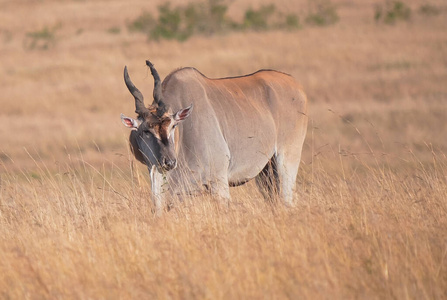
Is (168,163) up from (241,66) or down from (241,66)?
up

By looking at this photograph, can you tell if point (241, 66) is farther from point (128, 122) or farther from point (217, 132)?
point (128, 122)

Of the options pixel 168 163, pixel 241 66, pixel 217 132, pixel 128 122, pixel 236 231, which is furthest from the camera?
pixel 241 66

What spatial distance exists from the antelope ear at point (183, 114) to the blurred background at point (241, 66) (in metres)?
4.22

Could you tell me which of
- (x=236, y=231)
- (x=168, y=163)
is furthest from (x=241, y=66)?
(x=236, y=231)

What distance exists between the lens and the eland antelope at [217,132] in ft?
24.2

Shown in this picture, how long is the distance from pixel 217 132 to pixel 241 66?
21.5 meters

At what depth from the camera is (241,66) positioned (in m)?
29.2

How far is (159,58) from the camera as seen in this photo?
32.2 m

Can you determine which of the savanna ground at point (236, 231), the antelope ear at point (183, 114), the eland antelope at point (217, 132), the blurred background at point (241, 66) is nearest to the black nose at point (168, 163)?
the eland antelope at point (217, 132)

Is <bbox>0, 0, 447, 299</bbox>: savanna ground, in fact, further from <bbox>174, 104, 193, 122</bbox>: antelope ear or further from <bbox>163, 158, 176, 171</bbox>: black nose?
<bbox>174, 104, 193, 122</bbox>: antelope ear

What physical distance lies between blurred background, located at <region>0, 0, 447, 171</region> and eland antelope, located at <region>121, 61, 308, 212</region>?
10.6 ft

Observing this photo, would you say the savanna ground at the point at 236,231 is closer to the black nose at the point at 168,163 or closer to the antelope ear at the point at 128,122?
the black nose at the point at 168,163

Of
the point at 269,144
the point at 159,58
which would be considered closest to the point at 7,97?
the point at 159,58

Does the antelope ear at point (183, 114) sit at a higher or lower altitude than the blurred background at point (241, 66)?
higher
